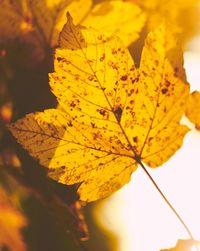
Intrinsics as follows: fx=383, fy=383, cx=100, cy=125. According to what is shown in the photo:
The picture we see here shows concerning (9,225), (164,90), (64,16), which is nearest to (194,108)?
(164,90)

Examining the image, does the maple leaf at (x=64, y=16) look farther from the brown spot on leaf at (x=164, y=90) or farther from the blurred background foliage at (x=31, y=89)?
the brown spot on leaf at (x=164, y=90)

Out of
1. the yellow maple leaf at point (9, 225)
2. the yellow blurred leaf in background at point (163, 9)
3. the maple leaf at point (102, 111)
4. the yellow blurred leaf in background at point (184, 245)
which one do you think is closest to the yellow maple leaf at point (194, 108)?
the maple leaf at point (102, 111)

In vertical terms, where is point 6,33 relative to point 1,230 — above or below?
above

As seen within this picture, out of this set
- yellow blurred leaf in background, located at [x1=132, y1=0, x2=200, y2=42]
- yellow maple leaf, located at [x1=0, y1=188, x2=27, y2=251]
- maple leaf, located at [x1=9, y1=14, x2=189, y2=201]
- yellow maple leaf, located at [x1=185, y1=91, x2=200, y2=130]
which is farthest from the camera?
yellow maple leaf, located at [x1=0, y1=188, x2=27, y2=251]

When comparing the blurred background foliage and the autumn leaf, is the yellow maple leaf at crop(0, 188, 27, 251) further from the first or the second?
the autumn leaf

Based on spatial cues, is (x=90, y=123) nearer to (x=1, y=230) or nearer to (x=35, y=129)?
(x=35, y=129)

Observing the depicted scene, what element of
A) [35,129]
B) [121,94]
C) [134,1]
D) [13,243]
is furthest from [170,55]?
[13,243]

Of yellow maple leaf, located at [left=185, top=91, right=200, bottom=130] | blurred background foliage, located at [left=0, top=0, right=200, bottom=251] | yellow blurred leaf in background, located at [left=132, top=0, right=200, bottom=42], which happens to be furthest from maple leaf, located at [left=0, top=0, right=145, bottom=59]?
yellow maple leaf, located at [left=185, top=91, right=200, bottom=130]
